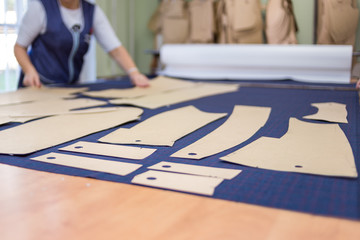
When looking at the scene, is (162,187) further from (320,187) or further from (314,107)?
(314,107)

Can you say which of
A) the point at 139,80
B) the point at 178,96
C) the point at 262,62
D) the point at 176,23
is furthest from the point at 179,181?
the point at 176,23

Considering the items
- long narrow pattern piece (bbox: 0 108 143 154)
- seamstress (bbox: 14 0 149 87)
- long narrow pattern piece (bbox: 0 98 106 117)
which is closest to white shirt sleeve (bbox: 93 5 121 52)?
seamstress (bbox: 14 0 149 87)

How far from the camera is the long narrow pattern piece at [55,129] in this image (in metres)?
0.96

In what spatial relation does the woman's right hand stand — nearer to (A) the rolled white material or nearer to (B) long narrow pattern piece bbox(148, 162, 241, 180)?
(A) the rolled white material

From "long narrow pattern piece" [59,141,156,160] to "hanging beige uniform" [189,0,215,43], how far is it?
2.86 meters

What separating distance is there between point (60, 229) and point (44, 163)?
0.33 meters

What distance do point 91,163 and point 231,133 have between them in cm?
46

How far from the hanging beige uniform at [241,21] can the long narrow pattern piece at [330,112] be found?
1.80 meters

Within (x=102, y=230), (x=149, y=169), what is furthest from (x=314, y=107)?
(x=102, y=230)

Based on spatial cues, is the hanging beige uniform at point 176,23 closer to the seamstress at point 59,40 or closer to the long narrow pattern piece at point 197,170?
the seamstress at point 59,40

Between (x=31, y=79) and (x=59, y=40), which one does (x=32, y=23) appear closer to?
(x=59, y=40)

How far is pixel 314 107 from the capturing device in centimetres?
162

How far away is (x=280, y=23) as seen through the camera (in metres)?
3.21

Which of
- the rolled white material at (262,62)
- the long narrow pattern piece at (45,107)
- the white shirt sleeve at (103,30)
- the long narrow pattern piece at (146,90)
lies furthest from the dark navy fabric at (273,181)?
the rolled white material at (262,62)
